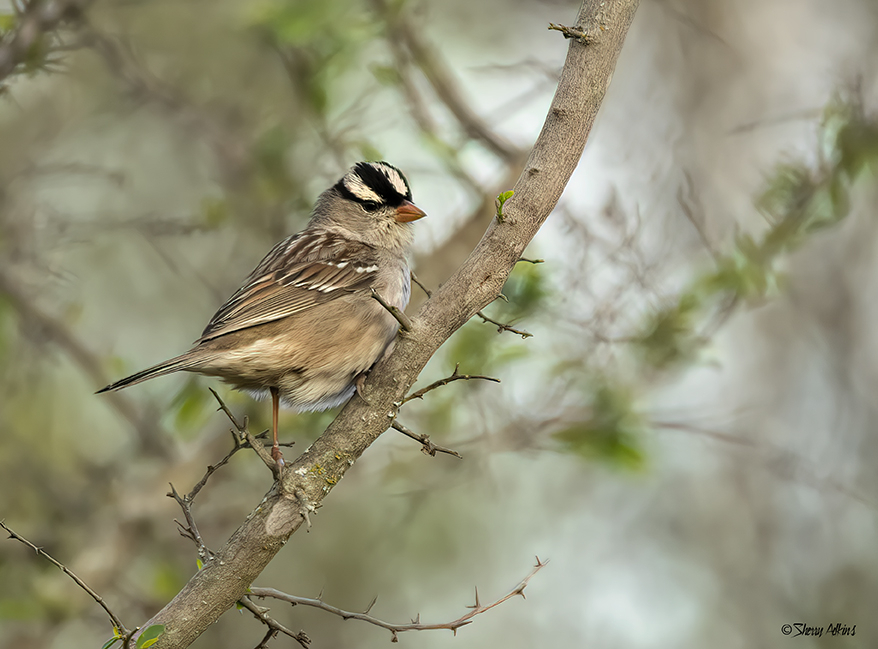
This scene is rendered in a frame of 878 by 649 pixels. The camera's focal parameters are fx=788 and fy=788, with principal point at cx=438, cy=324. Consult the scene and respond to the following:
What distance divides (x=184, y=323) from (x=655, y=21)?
6.36 m

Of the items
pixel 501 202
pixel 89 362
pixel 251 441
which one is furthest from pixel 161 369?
pixel 89 362

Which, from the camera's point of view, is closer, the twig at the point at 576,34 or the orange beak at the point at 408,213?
the twig at the point at 576,34

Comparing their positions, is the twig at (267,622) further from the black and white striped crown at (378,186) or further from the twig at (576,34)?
the black and white striped crown at (378,186)

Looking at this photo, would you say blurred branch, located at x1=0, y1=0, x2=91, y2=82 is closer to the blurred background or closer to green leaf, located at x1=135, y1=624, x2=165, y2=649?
the blurred background

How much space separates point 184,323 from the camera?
9.03 metres

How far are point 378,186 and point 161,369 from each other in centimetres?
234

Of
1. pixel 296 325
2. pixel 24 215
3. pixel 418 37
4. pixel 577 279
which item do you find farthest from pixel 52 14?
pixel 577 279

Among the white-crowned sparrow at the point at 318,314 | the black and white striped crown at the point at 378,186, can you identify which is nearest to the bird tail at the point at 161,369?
the white-crowned sparrow at the point at 318,314

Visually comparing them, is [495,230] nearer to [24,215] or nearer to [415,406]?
[415,406]

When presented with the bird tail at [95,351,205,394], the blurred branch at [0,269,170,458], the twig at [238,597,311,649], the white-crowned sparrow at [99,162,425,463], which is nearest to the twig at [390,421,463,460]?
the twig at [238,597,311,649]

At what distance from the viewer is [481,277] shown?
10.0 ft

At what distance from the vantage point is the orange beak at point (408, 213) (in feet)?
17.7
